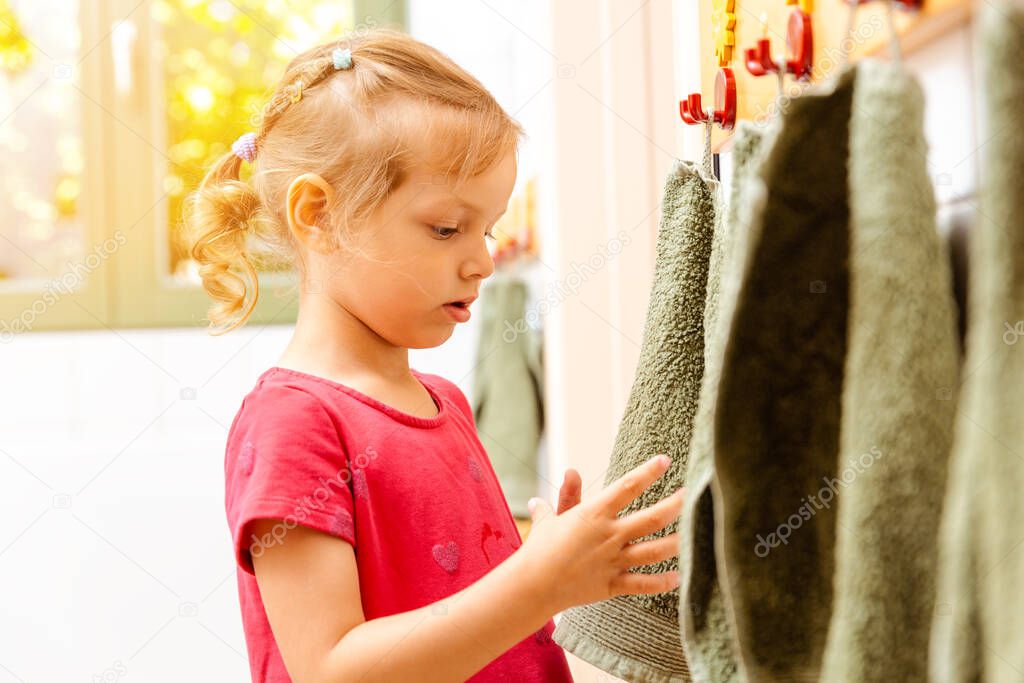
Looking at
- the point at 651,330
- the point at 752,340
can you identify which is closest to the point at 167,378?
the point at 651,330

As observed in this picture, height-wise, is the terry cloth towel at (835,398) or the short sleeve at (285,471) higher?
the terry cloth towel at (835,398)

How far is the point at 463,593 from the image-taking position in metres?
0.57

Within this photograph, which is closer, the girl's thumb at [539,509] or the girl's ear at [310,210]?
the girl's thumb at [539,509]

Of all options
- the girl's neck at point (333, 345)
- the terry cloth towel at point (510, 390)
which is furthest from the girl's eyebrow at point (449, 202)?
the terry cloth towel at point (510, 390)

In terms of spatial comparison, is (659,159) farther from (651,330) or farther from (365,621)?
(365,621)

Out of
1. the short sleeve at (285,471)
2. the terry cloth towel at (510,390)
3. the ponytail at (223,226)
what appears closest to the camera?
the short sleeve at (285,471)

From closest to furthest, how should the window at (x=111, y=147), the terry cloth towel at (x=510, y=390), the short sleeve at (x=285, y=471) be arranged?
the short sleeve at (x=285, y=471)
the terry cloth towel at (x=510, y=390)
the window at (x=111, y=147)

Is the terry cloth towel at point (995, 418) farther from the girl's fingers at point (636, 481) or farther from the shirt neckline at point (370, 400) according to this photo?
the shirt neckline at point (370, 400)

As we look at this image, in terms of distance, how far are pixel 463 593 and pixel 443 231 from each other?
28cm

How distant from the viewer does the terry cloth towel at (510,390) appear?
1.46m

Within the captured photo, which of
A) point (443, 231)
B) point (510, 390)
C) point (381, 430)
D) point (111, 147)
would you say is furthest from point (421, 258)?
point (111, 147)

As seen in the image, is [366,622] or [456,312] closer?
[366,622]

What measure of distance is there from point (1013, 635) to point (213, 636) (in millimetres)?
1511

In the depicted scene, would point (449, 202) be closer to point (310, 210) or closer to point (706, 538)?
point (310, 210)
